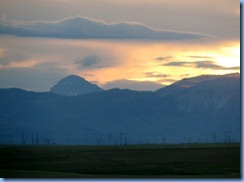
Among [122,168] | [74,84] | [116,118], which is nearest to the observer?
[122,168]

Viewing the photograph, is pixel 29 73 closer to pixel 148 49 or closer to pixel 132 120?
pixel 148 49

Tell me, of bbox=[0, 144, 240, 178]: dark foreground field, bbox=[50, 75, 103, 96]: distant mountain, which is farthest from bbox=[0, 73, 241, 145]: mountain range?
bbox=[0, 144, 240, 178]: dark foreground field

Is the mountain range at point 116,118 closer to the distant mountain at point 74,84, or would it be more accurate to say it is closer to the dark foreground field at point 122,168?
the distant mountain at point 74,84

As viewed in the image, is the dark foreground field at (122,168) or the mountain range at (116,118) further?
the mountain range at (116,118)

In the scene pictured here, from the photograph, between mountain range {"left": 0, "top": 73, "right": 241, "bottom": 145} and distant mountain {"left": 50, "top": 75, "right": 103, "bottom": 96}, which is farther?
mountain range {"left": 0, "top": 73, "right": 241, "bottom": 145}

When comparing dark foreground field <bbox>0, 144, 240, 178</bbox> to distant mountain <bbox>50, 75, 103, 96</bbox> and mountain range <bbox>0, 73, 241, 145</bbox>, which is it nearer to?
distant mountain <bbox>50, 75, 103, 96</bbox>

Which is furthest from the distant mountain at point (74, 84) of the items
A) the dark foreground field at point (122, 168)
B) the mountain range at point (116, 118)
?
the dark foreground field at point (122, 168)

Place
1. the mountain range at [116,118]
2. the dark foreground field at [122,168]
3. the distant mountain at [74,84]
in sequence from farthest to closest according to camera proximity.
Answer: the mountain range at [116,118] < the distant mountain at [74,84] < the dark foreground field at [122,168]

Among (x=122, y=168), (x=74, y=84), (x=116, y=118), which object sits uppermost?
(x=74, y=84)

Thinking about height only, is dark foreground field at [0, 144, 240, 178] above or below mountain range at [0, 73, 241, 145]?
below

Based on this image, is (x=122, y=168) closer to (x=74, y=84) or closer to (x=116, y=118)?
(x=74, y=84)

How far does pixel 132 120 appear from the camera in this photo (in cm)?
14238

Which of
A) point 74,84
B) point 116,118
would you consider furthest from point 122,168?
point 116,118

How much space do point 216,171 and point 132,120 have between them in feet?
369
